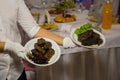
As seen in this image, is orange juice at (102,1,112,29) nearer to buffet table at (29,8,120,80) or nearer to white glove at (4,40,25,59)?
buffet table at (29,8,120,80)

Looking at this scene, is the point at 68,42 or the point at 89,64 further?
the point at 89,64

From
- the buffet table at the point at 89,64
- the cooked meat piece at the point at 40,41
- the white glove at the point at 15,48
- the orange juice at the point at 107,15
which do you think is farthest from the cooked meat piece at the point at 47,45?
the orange juice at the point at 107,15

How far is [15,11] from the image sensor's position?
108 cm

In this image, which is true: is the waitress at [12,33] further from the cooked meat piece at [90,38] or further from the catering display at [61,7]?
the catering display at [61,7]

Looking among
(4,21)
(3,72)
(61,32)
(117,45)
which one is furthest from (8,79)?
(117,45)

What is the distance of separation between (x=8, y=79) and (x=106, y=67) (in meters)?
0.91

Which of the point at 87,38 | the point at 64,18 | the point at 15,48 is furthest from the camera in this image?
the point at 64,18

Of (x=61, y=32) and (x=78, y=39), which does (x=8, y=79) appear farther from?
(x=61, y=32)

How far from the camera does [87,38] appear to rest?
1.17 metres

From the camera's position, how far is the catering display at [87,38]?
1148 millimetres

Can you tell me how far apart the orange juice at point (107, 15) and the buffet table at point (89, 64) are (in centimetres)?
5

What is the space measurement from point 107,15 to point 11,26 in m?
0.87

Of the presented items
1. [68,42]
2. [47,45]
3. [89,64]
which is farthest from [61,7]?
[47,45]

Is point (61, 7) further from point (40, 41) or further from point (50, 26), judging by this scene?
point (40, 41)
